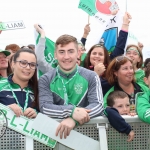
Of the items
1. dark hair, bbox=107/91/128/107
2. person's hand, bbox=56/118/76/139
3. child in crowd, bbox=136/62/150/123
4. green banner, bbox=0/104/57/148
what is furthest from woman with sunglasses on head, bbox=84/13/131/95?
green banner, bbox=0/104/57/148

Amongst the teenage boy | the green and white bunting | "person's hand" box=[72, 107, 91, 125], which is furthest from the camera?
the green and white bunting

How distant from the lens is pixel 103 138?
2555mm

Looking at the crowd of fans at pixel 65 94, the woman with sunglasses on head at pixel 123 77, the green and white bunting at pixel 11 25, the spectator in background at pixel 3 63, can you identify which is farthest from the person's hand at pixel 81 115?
the green and white bunting at pixel 11 25

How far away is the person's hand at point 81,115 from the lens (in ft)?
8.51

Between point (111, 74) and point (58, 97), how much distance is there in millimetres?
1027

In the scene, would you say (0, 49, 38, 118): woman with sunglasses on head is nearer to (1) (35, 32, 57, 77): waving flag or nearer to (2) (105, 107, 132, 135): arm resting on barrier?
(2) (105, 107, 132, 135): arm resting on barrier

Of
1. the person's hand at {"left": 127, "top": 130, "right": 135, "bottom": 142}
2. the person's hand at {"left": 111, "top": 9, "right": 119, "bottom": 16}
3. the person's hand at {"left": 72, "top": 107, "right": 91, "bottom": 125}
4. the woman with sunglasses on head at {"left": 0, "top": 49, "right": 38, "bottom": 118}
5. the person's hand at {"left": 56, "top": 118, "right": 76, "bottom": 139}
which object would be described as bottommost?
the person's hand at {"left": 127, "top": 130, "right": 135, "bottom": 142}

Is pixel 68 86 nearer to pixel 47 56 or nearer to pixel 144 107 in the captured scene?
pixel 144 107

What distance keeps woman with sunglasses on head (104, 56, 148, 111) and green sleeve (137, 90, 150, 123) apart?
24.8 inches

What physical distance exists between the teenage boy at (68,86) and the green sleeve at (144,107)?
337 mm

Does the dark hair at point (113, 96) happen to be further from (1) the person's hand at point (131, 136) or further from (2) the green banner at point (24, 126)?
(2) the green banner at point (24, 126)

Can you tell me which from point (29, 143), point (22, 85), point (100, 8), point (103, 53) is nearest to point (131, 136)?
point (29, 143)

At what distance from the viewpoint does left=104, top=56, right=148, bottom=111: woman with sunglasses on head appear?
3.68m

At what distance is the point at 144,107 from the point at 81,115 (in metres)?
0.59
